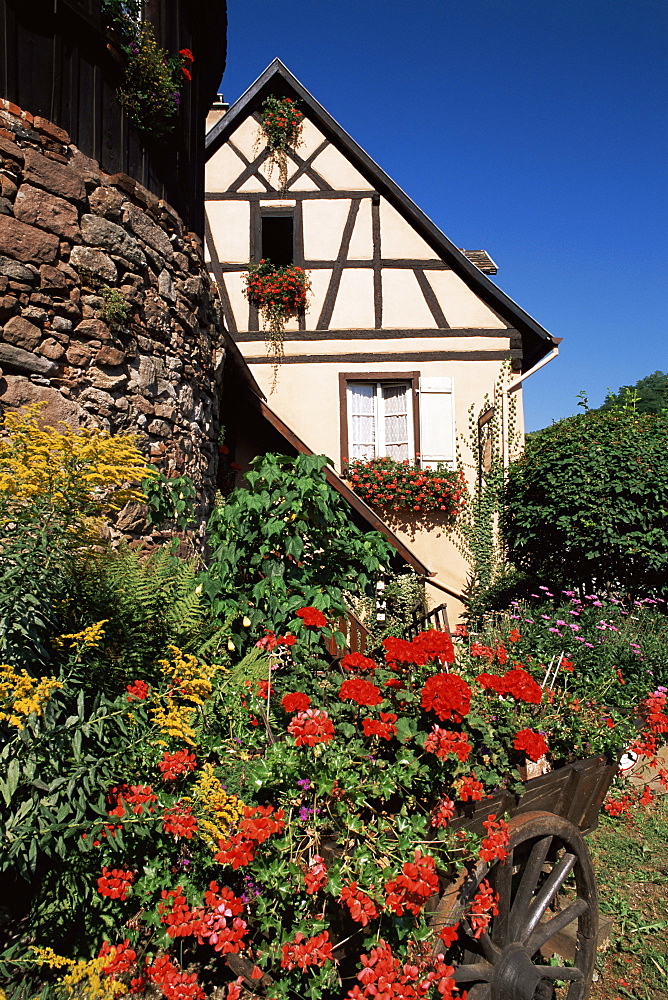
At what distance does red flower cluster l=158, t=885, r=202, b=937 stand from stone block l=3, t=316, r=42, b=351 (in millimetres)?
2742

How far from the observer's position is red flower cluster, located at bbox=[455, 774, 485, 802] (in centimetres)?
174

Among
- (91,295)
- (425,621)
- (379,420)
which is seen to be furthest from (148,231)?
(379,420)

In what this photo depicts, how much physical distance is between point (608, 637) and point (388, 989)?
3935 millimetres

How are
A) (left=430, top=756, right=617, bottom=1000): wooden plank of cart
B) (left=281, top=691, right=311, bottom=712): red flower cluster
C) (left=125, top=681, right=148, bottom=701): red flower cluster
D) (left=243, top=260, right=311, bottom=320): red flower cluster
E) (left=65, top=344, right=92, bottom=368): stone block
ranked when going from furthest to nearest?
(left=243, top=260, right=311, bottom=320): red flower cluster, (left=65, top=344, right=92, bottom=368): stone block, (left=125, top=681, right=148, bottom=701): red flower cluster, (left=430, top=756, right=617, bottom=1000): wooden plank of cart, (left=281, top=691, right=311, bottom=712): red flower cluster

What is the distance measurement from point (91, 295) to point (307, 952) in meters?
3.45

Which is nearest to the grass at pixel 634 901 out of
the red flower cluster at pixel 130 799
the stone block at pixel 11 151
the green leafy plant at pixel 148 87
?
the red flower cluster at pixel 130 799

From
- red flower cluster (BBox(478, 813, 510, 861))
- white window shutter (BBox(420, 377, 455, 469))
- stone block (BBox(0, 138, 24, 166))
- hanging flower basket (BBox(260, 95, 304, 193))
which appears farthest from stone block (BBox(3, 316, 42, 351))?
hanging flower basket (BBox(260, 95, 304, 193))

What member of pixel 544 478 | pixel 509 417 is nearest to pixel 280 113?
pixel 509 417

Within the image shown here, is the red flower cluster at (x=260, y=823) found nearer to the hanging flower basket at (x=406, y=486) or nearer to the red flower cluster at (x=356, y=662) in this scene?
the red flower cluster at (x=356, y=662)

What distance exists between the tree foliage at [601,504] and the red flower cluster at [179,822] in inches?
241

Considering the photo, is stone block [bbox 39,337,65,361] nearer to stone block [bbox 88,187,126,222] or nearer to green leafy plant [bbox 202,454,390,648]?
stone block [bbox 88,187,126,222]

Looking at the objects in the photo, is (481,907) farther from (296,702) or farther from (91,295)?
(91,295)

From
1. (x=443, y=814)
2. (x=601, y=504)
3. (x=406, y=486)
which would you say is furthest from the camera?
(x=406, y=486)

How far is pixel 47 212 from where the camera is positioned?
3525mm
